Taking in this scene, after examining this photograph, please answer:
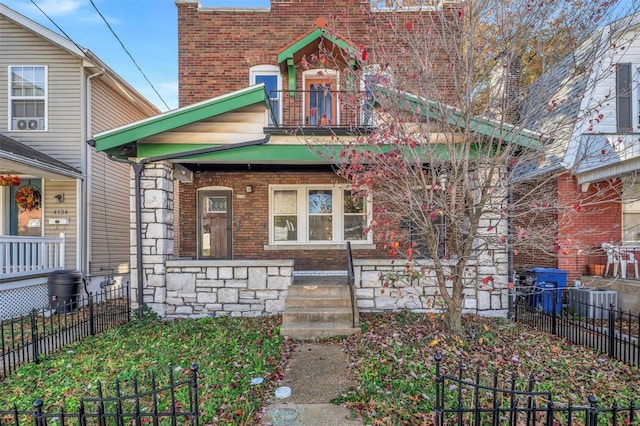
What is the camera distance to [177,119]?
6.60 metres

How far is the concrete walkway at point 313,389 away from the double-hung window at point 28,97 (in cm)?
965

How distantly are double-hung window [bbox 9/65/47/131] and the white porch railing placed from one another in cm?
327

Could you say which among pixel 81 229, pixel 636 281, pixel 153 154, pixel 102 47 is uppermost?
pixel 102 47

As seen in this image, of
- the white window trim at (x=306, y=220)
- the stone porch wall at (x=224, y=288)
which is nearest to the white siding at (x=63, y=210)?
the stone porch wall at (x=224, y=288)

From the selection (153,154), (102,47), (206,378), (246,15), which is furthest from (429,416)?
(102,47)

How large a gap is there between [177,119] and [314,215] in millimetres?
4538

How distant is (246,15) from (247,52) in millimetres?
983

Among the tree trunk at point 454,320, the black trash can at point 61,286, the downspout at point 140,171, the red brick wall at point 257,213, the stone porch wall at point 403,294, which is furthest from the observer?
the red brick wall at point 257,213

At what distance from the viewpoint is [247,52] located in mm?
10016

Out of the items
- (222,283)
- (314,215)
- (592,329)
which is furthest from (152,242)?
(592,329)

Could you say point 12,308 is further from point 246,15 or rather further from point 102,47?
point 246,15

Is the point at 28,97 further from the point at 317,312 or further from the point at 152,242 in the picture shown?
the point at 317,312

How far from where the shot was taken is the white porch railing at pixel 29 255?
26.1 feet

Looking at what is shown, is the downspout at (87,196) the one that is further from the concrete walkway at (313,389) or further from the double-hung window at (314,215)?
the concrete walkway at (313,389)
